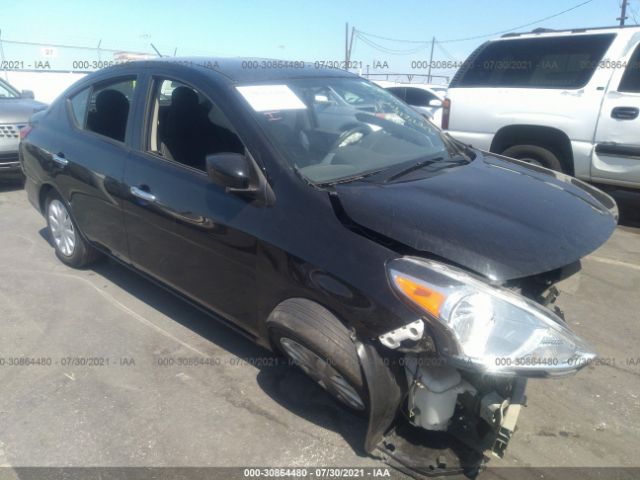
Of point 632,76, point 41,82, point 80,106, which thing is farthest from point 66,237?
point 41,82

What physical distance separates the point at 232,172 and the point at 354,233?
686 millimetres

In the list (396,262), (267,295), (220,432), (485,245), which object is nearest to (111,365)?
(220,432)

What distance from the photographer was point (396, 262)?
6.61 feet

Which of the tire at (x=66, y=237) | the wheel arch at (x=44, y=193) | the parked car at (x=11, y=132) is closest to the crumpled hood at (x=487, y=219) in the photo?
the tire at (x=66, y=237)

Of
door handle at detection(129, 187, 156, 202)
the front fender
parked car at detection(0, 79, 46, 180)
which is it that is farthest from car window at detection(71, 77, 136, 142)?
parked car at detection(0, 79, 46, 180)

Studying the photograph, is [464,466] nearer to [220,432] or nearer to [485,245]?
[485,245]

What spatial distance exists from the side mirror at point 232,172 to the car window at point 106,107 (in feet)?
4.01

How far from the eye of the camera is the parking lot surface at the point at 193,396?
237cm

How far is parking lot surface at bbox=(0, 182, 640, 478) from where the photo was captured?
2367 mm

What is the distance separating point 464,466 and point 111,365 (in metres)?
2.10

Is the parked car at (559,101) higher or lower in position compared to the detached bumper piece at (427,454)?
higher

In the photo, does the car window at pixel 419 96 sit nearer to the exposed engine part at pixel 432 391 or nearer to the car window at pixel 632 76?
the car window at pixel 632 76

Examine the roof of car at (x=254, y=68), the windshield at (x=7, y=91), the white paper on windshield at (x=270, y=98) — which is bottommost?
the windshield at (x=7, y=91)

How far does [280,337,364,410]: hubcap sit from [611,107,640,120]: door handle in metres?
4.51
